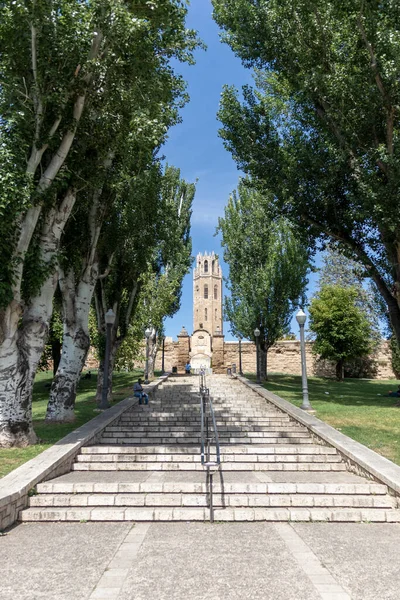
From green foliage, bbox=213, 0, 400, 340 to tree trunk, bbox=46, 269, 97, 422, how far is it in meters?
7.51

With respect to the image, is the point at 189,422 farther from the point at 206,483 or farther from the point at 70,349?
the point at 206,483

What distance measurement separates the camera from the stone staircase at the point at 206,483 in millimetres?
5238

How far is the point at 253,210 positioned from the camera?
907 inches

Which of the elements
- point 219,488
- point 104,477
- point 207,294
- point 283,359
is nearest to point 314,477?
point 219,488

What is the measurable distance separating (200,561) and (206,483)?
1820 millimetres

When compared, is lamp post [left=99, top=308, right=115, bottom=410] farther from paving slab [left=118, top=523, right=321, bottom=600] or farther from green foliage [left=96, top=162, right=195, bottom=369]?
paving slab [left=118, top=523, right=321, bottom=600]

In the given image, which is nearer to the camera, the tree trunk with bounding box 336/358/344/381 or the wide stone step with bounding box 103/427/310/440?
the wide stone step with bounding box 103/427/310/440

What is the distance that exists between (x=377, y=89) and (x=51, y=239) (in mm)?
10348

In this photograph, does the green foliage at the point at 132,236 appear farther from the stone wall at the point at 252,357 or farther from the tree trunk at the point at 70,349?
the stone wall at the point at 252,357

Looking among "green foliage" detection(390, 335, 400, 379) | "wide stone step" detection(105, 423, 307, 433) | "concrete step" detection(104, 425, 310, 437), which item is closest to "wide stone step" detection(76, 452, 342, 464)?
"concrete step" detection(104, 425, 310, 437)

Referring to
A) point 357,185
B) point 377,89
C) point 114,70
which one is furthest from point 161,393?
point 377,89

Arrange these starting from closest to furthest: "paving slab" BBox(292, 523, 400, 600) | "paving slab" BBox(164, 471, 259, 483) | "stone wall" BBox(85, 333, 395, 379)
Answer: "paving slab" BBox(292, 523, 400, 600) < "paving slab" BBox(164, 471, 259, 483) < "stone wall" BBox(85, 333, 395, 379)

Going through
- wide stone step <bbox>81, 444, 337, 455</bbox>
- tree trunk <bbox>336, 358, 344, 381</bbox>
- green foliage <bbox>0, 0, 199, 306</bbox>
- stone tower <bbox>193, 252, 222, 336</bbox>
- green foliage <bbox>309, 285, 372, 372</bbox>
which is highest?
stone tower <bbox>193, 252, 222, 336</bbox>

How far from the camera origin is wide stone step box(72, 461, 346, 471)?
7.14m
